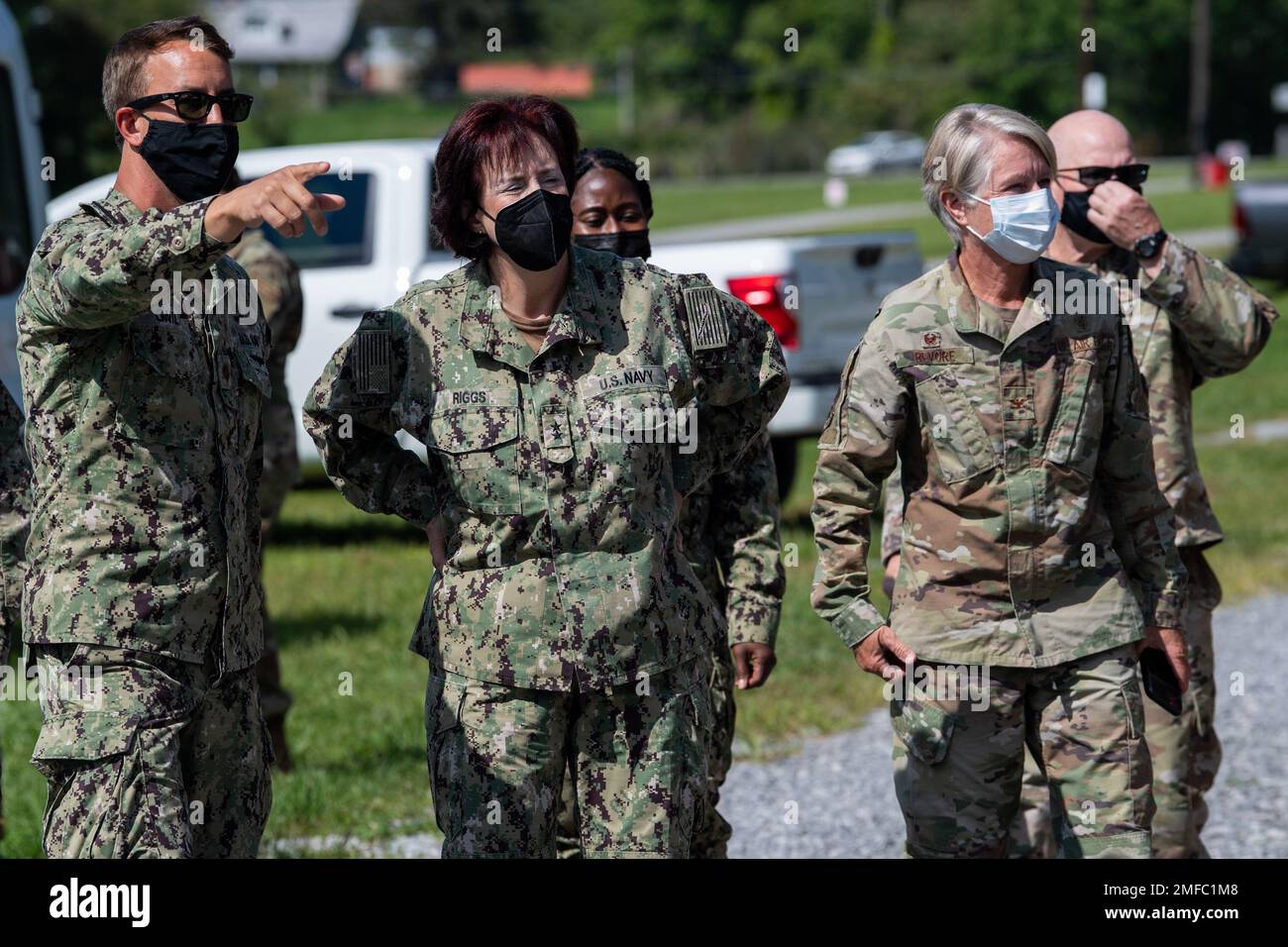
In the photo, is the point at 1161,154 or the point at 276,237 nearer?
the point at 276,237

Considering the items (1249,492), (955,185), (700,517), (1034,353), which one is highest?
(955,185)

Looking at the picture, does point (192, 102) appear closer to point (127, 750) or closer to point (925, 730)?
point (127, 750)

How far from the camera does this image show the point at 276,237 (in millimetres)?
10453

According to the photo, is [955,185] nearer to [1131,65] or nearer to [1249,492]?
[1249,492]

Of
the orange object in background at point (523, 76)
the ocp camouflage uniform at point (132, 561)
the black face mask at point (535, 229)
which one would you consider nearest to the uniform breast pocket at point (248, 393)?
the ocp camouflage uniform at point (132, 561)

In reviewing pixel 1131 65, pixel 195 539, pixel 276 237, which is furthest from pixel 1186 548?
pixel 1131 65

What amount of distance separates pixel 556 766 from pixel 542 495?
20.8 inches

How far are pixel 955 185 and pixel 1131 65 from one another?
7203cm

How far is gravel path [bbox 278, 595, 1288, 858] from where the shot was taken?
573 centimetres

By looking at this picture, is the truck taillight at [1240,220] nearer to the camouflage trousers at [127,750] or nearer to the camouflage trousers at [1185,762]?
the camouflage trousers at [1185,762]

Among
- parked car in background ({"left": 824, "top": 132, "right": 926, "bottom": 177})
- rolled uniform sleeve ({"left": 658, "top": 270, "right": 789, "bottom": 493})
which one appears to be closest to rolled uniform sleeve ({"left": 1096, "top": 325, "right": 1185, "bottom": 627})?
rolled uniform sleeve ({"left": 658, "top": 270, "right": 789, "bottom": 493})

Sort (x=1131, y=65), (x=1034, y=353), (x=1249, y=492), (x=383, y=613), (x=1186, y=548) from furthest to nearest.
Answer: (x=1131, y=65)
(x=1249, y=492)
(x=383, y=613)
(x=1186, y=548)
(x=1034, y=353)

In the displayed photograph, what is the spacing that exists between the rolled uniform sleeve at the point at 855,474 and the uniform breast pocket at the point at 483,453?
2.44 ft

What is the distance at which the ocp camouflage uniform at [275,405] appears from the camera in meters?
6.00
